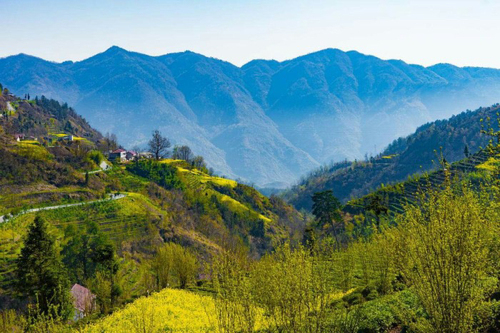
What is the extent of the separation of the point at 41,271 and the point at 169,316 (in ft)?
54.2

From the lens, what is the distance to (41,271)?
133 feet

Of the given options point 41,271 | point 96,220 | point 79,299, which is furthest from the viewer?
point 96,220

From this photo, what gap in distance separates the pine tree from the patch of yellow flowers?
345 inches

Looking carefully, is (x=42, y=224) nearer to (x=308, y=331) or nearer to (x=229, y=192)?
(x=308, y=331)

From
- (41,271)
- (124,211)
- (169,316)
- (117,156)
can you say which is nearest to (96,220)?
(124,211)

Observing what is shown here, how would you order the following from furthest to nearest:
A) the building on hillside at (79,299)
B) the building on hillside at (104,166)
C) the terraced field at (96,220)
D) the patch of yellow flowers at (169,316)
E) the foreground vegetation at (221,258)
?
the building on hillside at (104,166) → the terraced field at (96,220) → the building on hillside at (79,299) → the patch of yellow flowers at (169,316) → the foreground vegetation at (221,258)

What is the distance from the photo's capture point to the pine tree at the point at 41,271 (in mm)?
40353

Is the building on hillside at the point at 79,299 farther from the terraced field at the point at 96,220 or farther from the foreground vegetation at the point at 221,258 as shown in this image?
the terraced field at the point at 96,220

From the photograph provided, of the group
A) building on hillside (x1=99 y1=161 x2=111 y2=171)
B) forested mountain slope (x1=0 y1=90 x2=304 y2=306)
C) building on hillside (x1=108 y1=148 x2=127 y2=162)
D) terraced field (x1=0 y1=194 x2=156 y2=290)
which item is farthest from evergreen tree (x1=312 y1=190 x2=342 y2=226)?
building on hillside (x1=108 y1=148 x2=127 y2=162)

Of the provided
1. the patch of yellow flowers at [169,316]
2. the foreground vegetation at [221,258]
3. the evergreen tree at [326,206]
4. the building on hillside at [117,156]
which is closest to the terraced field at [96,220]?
the foreground vegetation at [221,258]

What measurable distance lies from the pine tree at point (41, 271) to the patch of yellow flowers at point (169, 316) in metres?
8.76

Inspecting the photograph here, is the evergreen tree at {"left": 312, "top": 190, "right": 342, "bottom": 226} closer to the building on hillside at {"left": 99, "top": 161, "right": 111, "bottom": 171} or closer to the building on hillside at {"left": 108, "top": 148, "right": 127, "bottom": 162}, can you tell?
the building on hillside at {"left": 99, "top": 161, "right": 111, "bottom": 171}

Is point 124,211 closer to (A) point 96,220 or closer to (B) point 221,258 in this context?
(A) point 96,220

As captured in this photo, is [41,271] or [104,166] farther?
[104,166]
